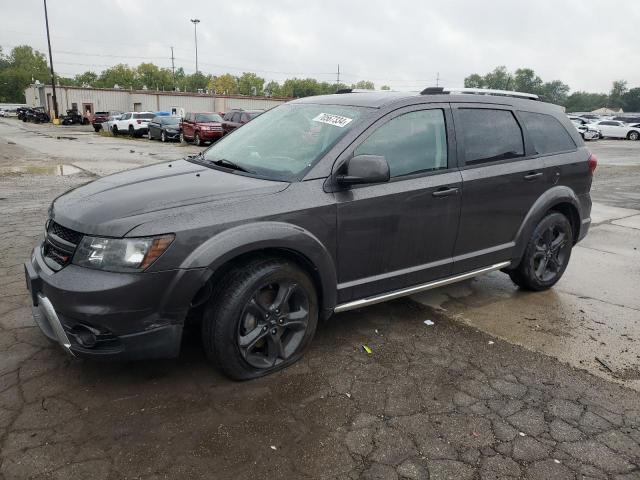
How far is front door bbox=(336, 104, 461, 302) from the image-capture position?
330cm

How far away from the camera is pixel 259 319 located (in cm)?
306

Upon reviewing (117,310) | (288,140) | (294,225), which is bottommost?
(117,310)

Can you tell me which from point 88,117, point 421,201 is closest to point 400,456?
point 421,201

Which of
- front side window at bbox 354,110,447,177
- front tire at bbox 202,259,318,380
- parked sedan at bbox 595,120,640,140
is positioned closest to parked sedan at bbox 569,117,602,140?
parked sedan at bbox 595,120,640,140

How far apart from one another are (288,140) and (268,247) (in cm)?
103

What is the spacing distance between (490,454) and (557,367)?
1.18m

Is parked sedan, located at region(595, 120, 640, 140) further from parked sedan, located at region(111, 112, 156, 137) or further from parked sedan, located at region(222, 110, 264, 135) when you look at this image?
parked sedan, located at region(111, 112, 156, 137)

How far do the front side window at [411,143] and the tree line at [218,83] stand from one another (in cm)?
11027

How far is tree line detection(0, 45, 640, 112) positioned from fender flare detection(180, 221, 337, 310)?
111 meters

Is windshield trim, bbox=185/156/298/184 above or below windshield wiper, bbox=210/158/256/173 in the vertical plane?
below

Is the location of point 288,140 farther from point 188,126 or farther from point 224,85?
point 224,85

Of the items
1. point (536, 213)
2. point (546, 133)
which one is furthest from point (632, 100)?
point (536, 213)

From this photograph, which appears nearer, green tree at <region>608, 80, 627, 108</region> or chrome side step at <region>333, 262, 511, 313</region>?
chrome side step at <region>333, 262, 511, 313</region>

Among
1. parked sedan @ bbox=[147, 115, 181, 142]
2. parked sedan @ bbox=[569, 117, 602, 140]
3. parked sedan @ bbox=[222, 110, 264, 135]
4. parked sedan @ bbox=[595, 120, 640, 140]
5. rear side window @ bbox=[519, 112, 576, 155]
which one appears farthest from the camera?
parked sedan @ bbox=[595, 120, 640, 140]
